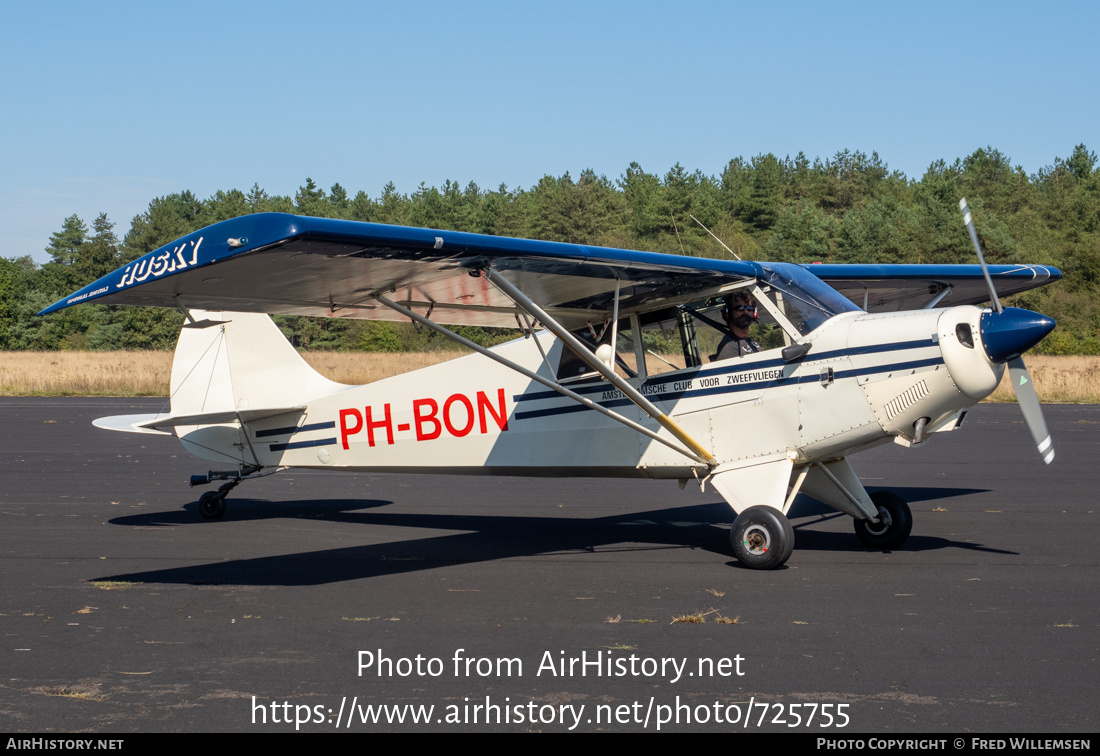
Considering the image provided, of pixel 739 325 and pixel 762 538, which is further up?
pixel 739 325

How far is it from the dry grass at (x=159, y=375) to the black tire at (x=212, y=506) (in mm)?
23234

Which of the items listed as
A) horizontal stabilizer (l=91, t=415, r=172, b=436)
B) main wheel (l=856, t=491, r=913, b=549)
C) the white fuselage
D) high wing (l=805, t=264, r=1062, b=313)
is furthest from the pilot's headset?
horizontal stabilizer (l=91, t=415, r=172, b=436)

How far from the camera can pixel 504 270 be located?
7.38 m

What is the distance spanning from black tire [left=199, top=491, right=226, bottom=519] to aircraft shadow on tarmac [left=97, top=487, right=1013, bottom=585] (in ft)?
0.45

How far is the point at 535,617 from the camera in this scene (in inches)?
241

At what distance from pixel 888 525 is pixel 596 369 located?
298 cm

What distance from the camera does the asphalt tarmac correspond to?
436cm

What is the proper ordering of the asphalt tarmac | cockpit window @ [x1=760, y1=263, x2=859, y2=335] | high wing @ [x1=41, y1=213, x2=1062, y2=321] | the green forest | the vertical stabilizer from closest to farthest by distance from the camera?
the asphalt tarmac, high wing @ [x1=41, y1=213, x2=1062, y2=321], cockpit window @ [x1=760, y1=263, x2=859, y2=335], the vertical stabilizer, the green forest

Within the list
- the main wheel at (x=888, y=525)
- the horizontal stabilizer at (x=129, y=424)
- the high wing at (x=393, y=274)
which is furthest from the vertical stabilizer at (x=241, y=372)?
the main wheel at (x=888, y=525)

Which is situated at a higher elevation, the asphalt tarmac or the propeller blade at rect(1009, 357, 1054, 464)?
the propeller blade at rect(1009, 357, 1054, 464)

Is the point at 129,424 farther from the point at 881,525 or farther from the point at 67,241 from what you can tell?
the point at 67,241

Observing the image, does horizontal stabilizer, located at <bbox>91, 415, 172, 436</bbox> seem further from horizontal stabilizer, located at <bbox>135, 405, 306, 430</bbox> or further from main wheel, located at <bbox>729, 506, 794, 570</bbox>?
main wheel, located at <bbox>729, 506, 794, 570</bbox>

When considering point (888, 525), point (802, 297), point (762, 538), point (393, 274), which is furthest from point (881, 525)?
point (393, 274)

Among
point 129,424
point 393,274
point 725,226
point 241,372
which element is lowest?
point 129,424
